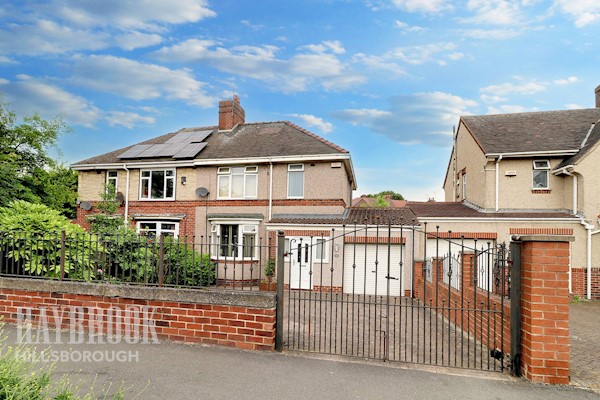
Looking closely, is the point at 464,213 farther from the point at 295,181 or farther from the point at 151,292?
the point at 151,292

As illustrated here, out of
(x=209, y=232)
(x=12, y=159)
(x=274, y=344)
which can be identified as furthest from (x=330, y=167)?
(x=12, y=159)

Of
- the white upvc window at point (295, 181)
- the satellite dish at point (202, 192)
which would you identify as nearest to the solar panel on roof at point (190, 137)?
the satellite dish at point (202, 192)

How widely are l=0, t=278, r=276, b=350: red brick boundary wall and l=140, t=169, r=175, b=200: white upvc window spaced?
438 inches

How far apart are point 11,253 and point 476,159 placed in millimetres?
16110

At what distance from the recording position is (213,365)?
455cm

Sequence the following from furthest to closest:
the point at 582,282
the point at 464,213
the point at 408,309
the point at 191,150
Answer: the point at 191,150 < the point at 464,213 < the point at 582,282 < the point at 408,309

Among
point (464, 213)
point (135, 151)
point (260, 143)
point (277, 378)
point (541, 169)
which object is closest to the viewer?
point (277, 378)

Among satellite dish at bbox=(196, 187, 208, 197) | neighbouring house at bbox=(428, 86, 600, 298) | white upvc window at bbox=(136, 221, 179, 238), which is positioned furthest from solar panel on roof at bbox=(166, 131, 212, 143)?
neighbouring house at bbox=(428, 86, 600, 298)

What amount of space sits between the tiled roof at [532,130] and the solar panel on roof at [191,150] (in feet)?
39.8

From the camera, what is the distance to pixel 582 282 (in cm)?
1285

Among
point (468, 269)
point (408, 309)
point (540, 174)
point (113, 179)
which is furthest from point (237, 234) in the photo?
point (540, 174)

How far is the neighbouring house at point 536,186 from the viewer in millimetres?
12859

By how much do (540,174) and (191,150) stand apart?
14568 millimetres

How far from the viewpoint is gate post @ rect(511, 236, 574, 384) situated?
4.26m
